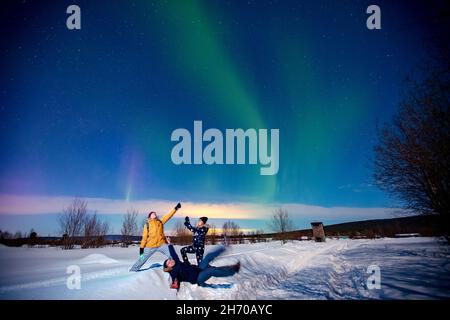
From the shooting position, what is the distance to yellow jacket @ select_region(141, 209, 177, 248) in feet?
26.6

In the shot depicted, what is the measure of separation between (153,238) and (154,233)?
157 mm

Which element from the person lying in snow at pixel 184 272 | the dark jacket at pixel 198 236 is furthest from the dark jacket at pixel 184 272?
the dark jacket at pixel 198 236

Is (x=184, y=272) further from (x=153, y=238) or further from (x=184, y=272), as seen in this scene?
(x=153, y=238)

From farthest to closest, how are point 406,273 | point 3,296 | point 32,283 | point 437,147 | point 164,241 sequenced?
point 437,147, point 406,273, point 164,241, point 32,283, point 3,296

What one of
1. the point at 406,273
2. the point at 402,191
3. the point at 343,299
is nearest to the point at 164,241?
the point at 343,299

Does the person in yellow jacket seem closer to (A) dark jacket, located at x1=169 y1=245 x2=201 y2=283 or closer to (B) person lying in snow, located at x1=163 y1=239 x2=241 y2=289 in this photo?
(B) person lying in snow, located at x1=163 y1=239 x2=241 y2=289

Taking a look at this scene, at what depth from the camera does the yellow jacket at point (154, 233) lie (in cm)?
811

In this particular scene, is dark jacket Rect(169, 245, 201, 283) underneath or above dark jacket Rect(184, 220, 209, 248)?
underneath

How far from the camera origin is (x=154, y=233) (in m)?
8.15

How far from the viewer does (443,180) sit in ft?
34.4

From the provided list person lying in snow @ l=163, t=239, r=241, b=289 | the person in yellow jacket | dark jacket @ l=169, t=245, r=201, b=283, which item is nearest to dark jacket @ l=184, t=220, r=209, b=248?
the person in yellow jacket

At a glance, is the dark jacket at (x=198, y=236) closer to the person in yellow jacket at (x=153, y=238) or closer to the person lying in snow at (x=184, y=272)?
the person in yellow jacket at (x=153, y=238)
